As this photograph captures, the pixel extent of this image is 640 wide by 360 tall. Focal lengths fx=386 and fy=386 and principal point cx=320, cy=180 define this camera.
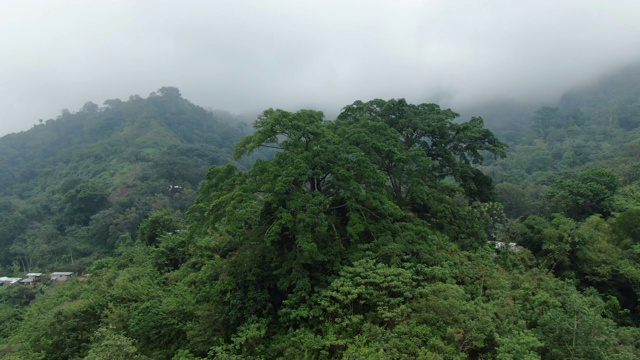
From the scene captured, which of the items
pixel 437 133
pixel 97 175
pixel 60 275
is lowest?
pixel 60 275

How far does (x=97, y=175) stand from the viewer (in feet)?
180

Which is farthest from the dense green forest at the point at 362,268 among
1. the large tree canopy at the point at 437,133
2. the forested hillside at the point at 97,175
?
the forested hillside at the point at 97,175

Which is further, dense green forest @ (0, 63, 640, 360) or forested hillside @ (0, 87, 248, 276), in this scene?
forested hillside @ (0, 87, 248, 276)

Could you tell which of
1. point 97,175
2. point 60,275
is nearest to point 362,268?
Result: point 60,275

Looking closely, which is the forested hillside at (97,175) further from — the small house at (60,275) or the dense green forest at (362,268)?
the dense green forest at (362,268)

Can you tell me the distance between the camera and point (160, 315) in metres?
9.95

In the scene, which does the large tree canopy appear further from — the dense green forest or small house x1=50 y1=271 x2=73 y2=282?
small house x1=50 y1=271 x2=73 y2=282

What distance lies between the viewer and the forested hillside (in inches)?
1391

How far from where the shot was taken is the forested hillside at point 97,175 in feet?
116

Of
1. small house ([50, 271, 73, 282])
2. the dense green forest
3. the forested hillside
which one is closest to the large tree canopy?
the dense green forest

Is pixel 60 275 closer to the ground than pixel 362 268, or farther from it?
closer to the ground

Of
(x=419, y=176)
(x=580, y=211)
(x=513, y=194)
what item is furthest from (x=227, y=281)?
(x=513, y=194)

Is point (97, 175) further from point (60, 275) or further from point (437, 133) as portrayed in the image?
point (437, 133)

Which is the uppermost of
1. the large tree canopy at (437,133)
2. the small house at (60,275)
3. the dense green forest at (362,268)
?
the large tree canopy at (437,133)
